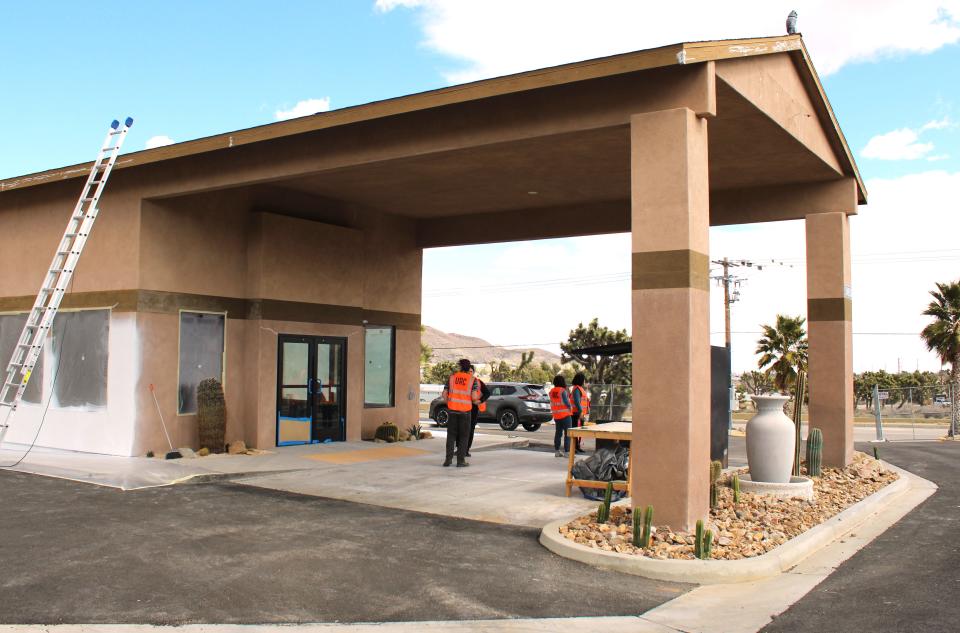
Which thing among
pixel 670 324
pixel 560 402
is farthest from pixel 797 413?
pixel 560 402

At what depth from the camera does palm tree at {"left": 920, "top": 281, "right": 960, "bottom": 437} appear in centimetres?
3625

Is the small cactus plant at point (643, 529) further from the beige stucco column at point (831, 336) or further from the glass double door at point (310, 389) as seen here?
the glass double door at point (310, 389)

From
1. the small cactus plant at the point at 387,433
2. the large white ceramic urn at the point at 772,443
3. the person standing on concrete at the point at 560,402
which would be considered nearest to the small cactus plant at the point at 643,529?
the large white ceramic urn at the point at 772,443

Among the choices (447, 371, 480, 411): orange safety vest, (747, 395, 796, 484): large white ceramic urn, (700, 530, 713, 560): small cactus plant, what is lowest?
(700, 530, 713, 560): small cactus plant

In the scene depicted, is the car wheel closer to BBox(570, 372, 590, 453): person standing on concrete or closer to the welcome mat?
the welcome mat

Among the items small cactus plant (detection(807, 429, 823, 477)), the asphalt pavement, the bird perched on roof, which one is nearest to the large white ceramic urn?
the asphalt pavement

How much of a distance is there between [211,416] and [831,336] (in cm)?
1110

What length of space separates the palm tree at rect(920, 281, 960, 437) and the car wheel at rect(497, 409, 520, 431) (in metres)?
20.5

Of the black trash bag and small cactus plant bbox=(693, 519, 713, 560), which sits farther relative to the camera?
the black trash bag

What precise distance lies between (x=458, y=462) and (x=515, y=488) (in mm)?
2563

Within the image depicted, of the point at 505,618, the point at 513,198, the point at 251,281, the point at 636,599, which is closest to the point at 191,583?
the point at 505,618

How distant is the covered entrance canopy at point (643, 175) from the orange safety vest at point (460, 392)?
139 inches

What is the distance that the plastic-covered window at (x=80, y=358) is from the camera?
593 inches

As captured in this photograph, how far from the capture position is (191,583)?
6863 mm
